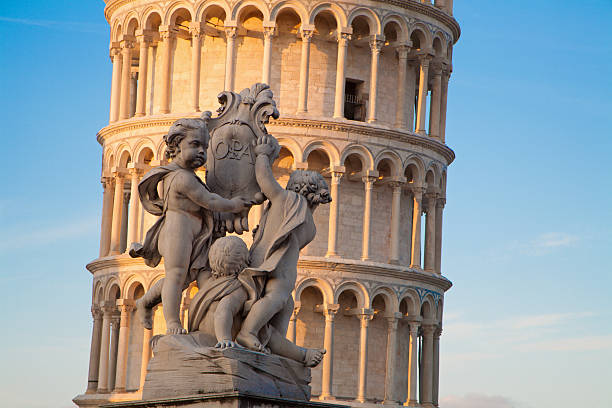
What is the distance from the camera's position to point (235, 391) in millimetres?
9914

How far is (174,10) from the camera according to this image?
5084 cm

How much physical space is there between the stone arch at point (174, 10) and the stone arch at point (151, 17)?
378mm

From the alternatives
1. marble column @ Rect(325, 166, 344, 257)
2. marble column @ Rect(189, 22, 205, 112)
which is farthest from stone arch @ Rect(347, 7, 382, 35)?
marble column @ Rect(189, 22, 205, 112)

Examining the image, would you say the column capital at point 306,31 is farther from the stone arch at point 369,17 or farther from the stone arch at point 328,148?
the stone arch at point 328,148

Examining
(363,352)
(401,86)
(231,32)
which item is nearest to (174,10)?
(231,32)

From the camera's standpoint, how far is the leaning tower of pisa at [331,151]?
5009 centimetres

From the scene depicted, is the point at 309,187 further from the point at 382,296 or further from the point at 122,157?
the point at 122,157

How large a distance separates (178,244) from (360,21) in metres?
41.5

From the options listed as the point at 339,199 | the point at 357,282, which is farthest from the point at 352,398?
the point at 339,199

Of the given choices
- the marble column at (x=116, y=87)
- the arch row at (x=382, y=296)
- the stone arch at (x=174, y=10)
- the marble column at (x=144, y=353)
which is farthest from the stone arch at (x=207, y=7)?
the marble column at (x=144, y=353)

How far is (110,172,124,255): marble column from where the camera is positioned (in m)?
52.7

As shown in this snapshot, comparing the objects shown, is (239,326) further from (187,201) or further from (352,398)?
(352,398)

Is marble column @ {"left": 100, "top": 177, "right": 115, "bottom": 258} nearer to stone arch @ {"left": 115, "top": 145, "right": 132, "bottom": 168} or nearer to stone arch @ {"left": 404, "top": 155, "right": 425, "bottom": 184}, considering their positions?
stone arch @ {"left": 115, "top": 145, "right": 132, "bottom": 168}

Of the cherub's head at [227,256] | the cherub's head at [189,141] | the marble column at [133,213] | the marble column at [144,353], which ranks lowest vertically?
the cherub's head at [227,256]
